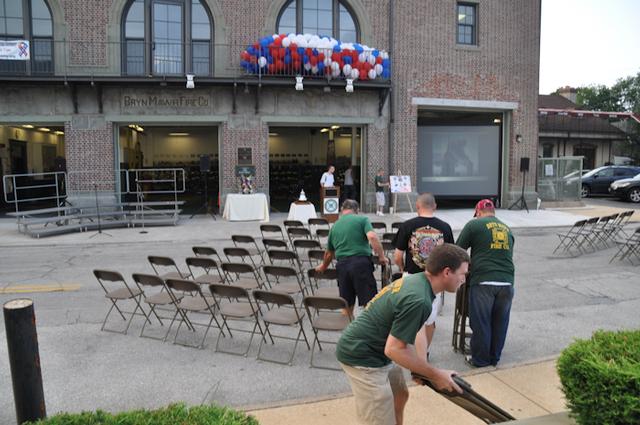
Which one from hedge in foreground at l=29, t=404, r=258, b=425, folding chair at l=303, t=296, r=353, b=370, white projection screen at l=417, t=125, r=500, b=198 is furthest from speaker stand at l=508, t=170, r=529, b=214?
hedge in foreground at l=29, t=404, r=258, b=425

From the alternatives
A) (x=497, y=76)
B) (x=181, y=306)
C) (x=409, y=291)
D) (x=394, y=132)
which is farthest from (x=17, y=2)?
(x=409, y=291)

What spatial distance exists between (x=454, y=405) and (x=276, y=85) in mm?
16342

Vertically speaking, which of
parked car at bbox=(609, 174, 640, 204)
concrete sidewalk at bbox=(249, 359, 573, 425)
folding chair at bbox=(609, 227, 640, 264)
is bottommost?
concrete sidewalk at bbox=(249, 359, 573, 425)

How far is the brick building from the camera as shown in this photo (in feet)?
61.5

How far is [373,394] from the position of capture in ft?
11.1

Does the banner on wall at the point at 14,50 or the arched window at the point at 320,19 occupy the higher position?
the arched window at the point at 320,19

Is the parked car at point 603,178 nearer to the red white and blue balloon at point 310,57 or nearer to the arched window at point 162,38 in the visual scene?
the red white and blue balloon at point 310,57

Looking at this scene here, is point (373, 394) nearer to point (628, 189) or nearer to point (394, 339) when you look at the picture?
point (394, 339)

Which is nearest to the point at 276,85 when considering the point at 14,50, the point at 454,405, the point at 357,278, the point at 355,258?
the point at 14,50

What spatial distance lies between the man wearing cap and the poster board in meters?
14.2

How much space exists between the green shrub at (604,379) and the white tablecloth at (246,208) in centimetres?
1566

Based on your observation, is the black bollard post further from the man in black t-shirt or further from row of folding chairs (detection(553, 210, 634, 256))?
row of folding chairs (detection(553, 210, 634, 256))

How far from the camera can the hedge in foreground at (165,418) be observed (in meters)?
A: 2.60

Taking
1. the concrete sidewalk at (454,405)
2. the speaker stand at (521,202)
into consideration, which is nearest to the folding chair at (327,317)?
the concrete sidewalk at (454,405)
